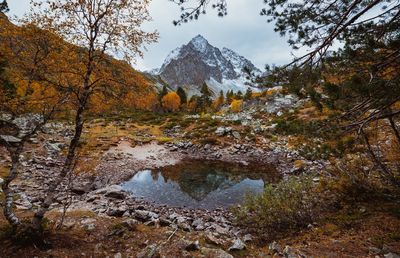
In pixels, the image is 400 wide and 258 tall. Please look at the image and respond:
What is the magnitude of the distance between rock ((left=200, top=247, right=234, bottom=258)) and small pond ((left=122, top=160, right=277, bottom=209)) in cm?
448

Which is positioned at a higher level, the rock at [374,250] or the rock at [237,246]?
the rock at [374,250]

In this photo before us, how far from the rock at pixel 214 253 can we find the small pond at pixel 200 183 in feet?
14.7

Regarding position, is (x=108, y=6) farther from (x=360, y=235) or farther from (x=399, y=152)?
(x=399, y=152)

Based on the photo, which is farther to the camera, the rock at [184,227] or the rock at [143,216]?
the rock at [143,216]

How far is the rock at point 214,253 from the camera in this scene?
5461 millimetres

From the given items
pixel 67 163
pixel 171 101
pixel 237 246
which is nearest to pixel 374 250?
pixel 237 246

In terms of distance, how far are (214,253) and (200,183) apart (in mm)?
9310

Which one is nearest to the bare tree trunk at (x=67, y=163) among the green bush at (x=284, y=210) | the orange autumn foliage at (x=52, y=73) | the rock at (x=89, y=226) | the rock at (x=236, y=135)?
the orange autumn foliage at (x=52, y=73)

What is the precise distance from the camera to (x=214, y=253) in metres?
5.59

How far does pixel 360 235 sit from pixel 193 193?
8441 millimetres

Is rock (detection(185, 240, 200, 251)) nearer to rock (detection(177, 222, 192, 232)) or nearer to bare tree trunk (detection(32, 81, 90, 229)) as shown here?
rock (detection(177, 222, 192, 232))

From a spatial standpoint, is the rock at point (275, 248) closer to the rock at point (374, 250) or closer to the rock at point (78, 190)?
the rock at point (374, 250)

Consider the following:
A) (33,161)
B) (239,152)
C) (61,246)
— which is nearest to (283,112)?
(239,152)

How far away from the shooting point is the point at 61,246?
17.9 feet
